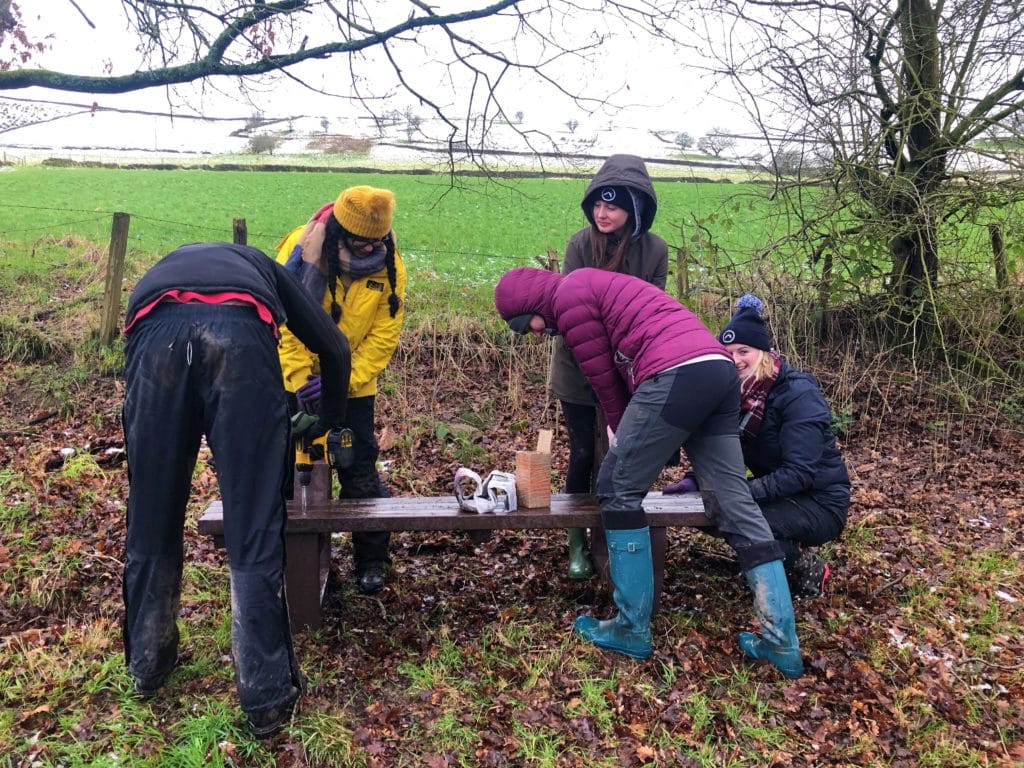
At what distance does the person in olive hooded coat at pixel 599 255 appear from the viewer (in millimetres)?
3865

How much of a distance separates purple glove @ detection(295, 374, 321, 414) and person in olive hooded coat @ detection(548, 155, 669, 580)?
1.13 m

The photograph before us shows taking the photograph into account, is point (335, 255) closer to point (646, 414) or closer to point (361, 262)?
point (361, 262)

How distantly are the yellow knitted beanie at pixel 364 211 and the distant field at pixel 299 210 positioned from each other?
3432 mm

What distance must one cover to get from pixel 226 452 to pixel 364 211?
1364mm

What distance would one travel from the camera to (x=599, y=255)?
3949mm

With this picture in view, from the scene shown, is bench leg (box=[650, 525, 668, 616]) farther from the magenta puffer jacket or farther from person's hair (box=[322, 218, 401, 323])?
person's hair (box=[322, 218, 401, 323])

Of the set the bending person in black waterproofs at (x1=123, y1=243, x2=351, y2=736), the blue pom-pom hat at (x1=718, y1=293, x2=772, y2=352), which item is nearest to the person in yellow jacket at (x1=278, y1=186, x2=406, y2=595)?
the bending person in black waterproofs at (x1=123, y1=243, x2=351, y2=736)

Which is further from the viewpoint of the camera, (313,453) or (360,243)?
(313,453)

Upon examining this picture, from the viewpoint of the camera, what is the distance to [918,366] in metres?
7.91

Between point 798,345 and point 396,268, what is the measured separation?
5.35 meters

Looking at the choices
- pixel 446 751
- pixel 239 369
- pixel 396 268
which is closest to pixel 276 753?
pixel 446 751

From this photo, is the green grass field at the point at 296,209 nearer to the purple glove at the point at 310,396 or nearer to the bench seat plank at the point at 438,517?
the bench seat plank at the point at 438,517

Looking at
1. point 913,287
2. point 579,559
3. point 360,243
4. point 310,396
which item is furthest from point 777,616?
point 913,287

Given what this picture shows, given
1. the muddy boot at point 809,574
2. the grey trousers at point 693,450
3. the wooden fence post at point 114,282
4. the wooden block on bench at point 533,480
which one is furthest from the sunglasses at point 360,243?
the wooden fence post at point 114,282
